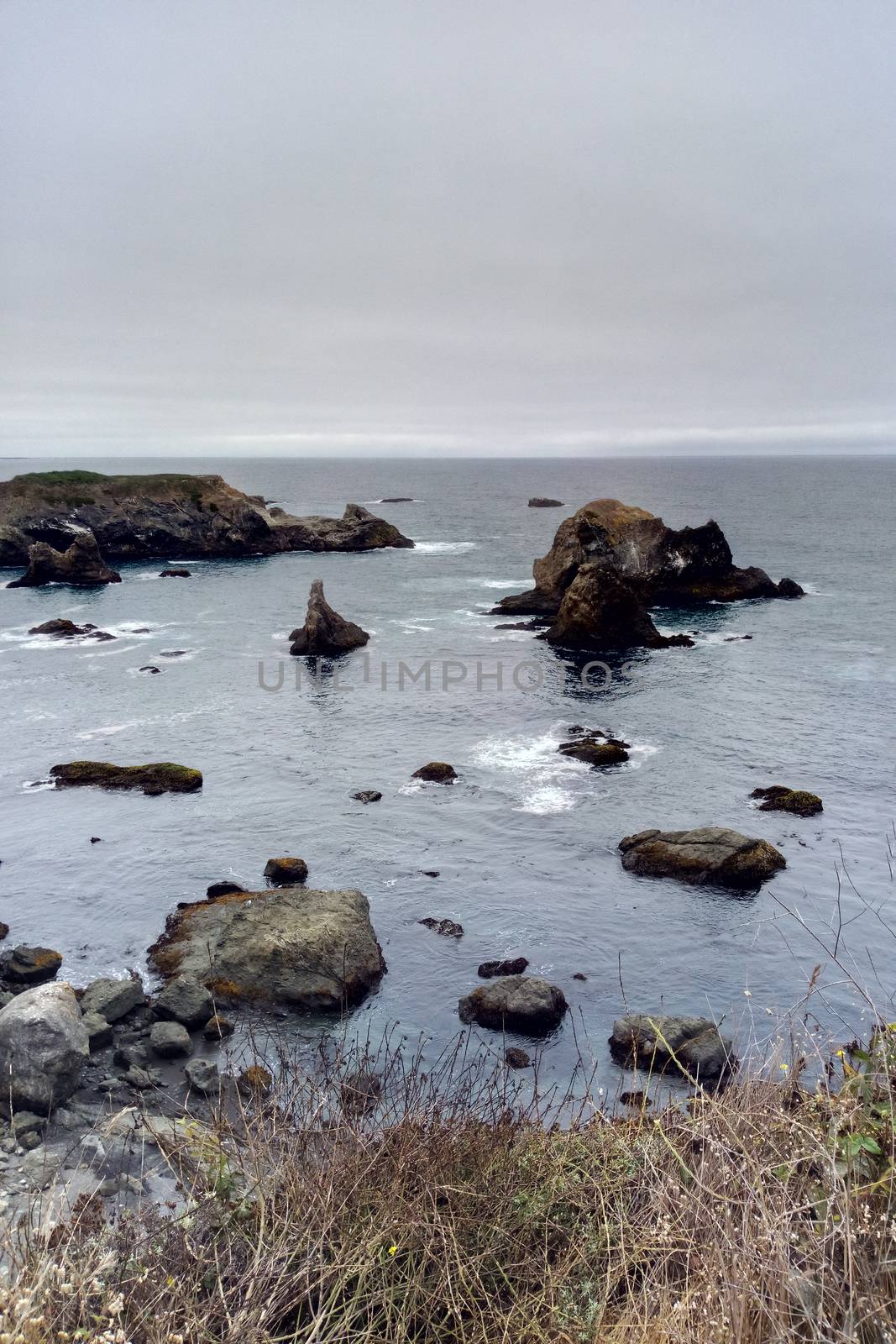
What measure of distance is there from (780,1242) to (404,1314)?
2710 millimetres

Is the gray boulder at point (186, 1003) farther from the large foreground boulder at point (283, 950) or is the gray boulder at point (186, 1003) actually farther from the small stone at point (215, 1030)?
the large foreground boulder at point (283, 950)

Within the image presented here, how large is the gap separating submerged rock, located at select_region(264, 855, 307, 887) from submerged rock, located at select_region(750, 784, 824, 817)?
15122 millimetres

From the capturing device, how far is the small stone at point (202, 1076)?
15816 millimetres

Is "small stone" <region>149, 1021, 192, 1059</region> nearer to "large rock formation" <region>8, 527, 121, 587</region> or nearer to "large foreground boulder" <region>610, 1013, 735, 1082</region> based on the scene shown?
"large foreground boulder" <region>610, 1013, 735, 1082</region>

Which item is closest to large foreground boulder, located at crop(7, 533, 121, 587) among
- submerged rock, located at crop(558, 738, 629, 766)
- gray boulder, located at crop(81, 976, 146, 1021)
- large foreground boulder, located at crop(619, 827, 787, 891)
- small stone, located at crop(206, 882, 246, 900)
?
submerged rock, located at crop(558, 738, 629, 766)

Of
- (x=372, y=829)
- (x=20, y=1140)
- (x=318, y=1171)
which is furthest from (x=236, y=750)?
(x=318, y=1171)

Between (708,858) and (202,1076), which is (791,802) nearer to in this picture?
(708,858)

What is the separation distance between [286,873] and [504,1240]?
1885 centimetres

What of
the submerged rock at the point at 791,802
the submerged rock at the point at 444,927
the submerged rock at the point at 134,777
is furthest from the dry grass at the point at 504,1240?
the submerged rock at the point at 134,777

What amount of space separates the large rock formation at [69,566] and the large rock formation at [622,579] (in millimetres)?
41633

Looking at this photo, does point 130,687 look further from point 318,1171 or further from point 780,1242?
point 780,1242

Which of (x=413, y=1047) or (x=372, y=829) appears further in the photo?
(x=372, y=829)

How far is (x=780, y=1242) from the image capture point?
16.5 feet

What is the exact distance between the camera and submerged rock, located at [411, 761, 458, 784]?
33.0 meters
